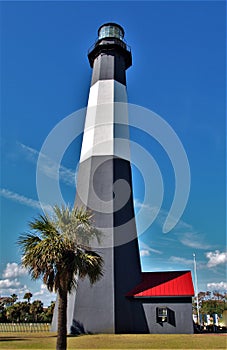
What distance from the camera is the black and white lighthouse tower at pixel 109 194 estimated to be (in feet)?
67.6

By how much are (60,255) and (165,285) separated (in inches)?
472

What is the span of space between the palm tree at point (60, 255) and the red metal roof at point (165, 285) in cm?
936

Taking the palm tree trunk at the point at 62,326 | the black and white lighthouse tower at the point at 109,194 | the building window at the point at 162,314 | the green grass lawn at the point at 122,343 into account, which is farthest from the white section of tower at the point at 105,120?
the palm tree trunk at the point at 62,326

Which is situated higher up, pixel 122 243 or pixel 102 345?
pixel 122 243

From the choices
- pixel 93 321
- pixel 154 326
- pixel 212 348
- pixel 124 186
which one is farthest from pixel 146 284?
pixel 212 348

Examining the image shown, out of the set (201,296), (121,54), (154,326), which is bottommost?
(201,296)

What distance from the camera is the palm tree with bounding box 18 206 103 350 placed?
41.5 ft

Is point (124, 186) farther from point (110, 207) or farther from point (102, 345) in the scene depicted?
point (102, 345)

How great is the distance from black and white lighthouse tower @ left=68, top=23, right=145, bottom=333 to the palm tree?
24.7 ft

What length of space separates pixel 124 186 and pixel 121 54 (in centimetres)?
1265

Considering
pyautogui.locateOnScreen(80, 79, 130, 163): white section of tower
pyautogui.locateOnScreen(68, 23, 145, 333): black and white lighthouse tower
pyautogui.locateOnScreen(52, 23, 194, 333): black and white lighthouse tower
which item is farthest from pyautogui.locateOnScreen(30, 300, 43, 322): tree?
pyautogui.locateOnScreen(80, 79, 130, 163): white section of tower

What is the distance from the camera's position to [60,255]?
12688 millimetres

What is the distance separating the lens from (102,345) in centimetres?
1531

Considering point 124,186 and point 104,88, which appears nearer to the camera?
point 124,186
